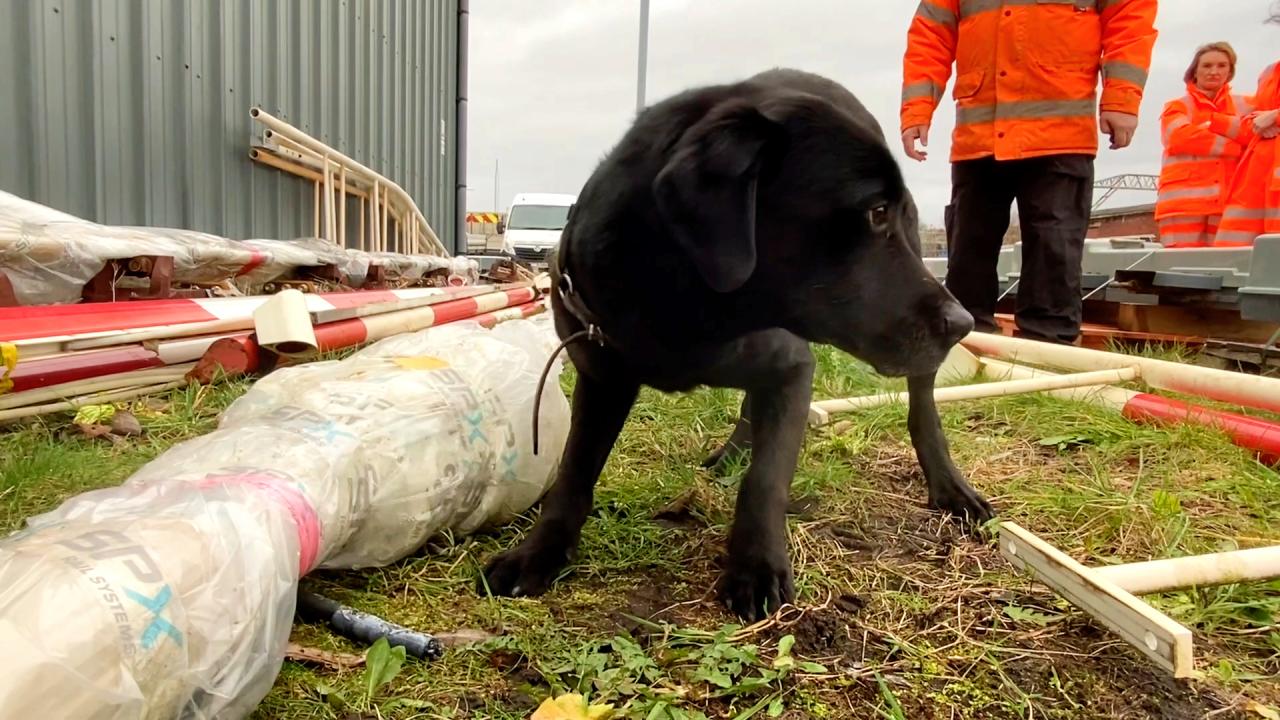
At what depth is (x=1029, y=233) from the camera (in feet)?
12.3

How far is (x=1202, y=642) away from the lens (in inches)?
53.7

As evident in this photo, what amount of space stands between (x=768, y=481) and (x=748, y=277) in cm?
45

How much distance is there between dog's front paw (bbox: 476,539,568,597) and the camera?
5.09 ft

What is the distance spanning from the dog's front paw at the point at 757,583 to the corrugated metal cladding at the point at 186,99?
352cm

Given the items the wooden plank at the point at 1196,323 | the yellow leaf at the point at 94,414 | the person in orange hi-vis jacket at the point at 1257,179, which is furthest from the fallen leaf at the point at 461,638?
the person in orange hi-vis jacket at the point at 1257,179

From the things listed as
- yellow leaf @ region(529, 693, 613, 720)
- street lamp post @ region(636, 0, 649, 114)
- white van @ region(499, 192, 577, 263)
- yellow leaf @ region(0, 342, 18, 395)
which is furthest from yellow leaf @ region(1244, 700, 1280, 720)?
white van @ region(499, 192, 577, 263)

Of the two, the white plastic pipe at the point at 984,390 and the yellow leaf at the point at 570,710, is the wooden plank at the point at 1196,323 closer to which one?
the white plastic pipe at the point at 984,390

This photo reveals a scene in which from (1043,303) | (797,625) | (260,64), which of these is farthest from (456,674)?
(260,64)

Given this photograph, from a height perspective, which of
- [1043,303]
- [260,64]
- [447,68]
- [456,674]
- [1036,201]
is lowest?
[456,674]

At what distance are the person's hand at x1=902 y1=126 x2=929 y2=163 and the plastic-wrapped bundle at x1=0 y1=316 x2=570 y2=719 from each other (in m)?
2.74

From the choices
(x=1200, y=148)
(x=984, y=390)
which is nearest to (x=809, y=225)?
(x=984, y=390)

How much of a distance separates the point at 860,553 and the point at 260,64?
5334 millimetres

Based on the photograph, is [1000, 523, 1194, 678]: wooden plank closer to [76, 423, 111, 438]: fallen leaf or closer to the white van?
[76, 423, 111, 438]: fallen leaf

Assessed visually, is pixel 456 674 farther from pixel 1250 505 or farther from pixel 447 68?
pixel 447 68
